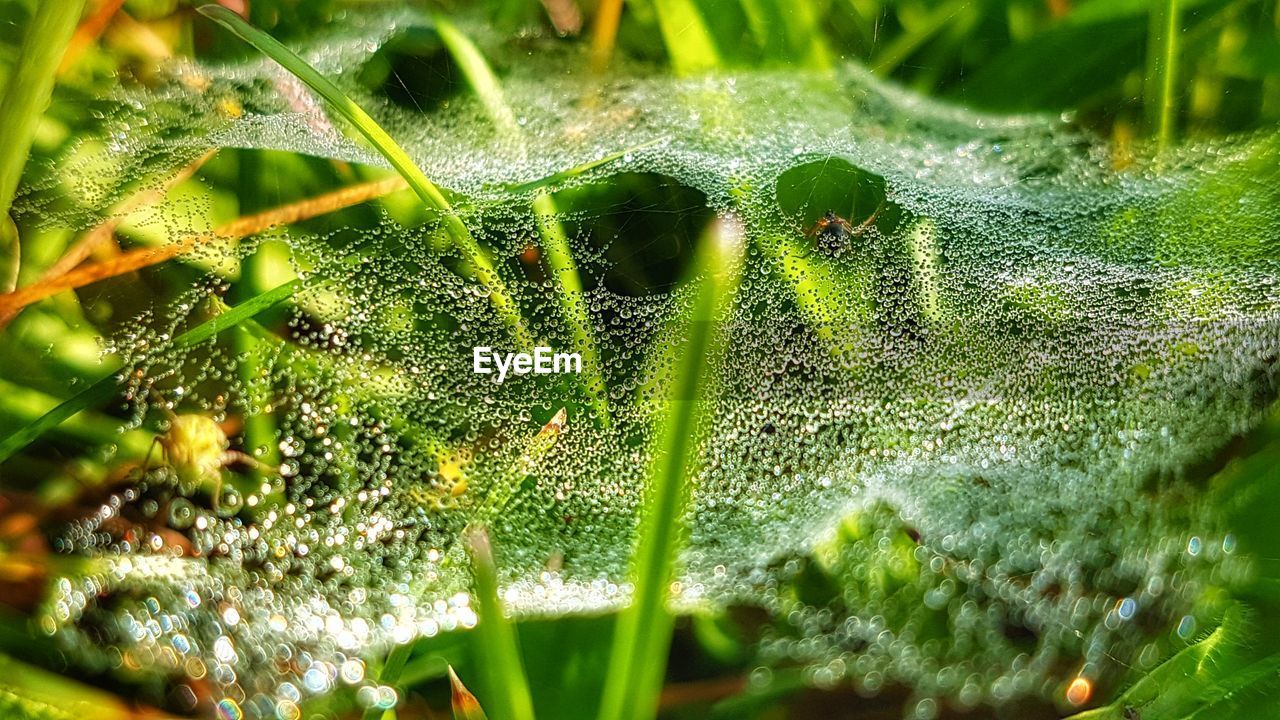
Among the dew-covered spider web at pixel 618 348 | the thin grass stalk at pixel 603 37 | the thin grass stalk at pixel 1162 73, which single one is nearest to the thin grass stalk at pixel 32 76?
the dew-covered spider web at pixel 618 348

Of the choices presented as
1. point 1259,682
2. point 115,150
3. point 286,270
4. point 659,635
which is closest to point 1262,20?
point 1259,682

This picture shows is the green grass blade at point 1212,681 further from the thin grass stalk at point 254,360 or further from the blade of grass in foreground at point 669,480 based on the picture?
the thin grass stalk at point 254,360

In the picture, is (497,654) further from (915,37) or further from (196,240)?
(915,37)

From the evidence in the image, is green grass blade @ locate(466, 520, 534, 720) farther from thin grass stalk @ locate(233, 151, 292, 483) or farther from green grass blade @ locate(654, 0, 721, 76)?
green grass blade @ locate(654, 0, 721, 76)

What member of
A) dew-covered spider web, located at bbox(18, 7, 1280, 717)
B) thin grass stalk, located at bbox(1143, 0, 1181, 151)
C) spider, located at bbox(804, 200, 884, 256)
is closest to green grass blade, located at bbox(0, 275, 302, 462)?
dew-covered spider web, located at bbox(18, 7, 1280, 717)

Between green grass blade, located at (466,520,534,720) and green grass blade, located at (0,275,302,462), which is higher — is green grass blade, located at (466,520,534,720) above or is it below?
below

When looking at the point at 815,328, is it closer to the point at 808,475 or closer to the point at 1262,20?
the point at 808,475

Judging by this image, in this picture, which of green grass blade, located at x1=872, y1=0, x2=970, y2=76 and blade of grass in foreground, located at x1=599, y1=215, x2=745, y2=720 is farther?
green grass blade, located at x1=872, y1=0, x2=970, y2=76
